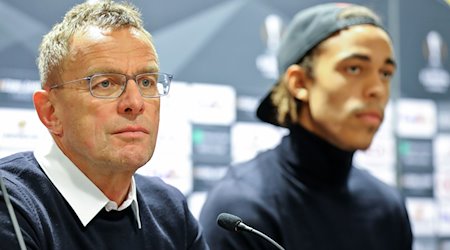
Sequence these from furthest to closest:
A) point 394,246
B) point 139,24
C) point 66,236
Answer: point 394,246 < point 139,24 < point 66,236

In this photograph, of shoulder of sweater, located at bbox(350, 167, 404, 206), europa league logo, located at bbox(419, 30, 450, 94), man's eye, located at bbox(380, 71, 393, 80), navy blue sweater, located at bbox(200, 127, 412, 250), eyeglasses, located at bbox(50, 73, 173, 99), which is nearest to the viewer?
eyeglasses, located at bbox(50, 73, 173, 99)

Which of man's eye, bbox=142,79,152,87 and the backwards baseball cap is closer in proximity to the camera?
man's eye, bbox=142,79,152,87

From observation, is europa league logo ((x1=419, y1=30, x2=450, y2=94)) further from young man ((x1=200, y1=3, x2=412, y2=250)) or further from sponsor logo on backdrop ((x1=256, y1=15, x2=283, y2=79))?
young man ((x1=200, y1=3, x2=412, y2=250))

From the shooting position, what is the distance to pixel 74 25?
149 cm

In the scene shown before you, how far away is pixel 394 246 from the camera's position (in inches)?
85.8

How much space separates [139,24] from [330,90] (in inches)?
28.5

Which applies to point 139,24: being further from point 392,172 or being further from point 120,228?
point 392,172

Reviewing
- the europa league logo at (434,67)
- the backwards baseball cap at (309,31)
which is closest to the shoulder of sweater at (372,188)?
the backwards baseball cap at (309,31)

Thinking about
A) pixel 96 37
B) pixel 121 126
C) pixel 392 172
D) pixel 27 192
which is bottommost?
pixel 392 172

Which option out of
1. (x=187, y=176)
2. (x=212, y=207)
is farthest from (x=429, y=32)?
(x=212, y=207)

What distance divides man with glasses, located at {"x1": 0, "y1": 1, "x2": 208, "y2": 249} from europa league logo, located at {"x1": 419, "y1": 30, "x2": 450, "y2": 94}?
227 centimetres

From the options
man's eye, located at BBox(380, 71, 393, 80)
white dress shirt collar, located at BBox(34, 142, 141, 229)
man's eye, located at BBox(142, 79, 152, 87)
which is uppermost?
man's eye, located at BBox(142, 79, 152, 87)

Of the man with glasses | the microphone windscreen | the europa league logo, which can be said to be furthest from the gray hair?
the europa league logo

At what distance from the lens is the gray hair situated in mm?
1479
